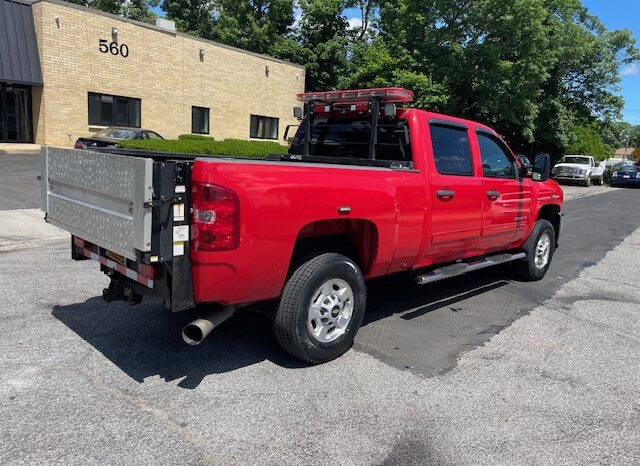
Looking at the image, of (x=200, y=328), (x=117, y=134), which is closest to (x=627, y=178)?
(x=117, y=134)

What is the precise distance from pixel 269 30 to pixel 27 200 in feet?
96.5

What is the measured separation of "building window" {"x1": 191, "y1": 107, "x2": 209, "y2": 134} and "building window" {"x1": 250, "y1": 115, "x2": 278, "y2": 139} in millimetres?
3125

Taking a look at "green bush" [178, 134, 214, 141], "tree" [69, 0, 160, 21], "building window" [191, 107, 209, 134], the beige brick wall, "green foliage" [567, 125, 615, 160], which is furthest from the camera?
"tree" [69, 0, 160, 21]

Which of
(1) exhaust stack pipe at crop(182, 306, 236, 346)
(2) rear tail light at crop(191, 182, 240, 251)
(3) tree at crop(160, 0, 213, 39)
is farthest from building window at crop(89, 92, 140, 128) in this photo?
(2) rear tail light at crop(191, 182, 240, 251)

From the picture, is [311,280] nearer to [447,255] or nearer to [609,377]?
[447,255]

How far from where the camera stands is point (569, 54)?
95.3 ft

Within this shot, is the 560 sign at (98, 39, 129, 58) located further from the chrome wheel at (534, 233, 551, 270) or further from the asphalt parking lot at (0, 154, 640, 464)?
the chrome wheel at (534, 233, 551, 270)

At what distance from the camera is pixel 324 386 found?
3.97 meters

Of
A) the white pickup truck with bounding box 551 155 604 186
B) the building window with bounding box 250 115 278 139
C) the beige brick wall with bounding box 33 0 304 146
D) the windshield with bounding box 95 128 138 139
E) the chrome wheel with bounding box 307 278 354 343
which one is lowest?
the chrome wheel with bounding box 307 278 354 343

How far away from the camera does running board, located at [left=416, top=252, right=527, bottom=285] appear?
17.0 feet

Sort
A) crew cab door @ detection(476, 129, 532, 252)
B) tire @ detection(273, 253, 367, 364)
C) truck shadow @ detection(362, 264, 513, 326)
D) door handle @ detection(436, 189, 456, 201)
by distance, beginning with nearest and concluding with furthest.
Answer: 1. tire @ detection(273, 253, 367, 364)
2. door handle @ detection(436, 189, 456, 201)
3. truck shadow @ detection(362, 264, 513, 326)
4. crew cab door @ detection(476, 129, 532, 252)

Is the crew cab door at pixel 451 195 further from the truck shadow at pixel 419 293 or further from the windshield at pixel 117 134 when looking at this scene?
the windshield at pixel 117 134

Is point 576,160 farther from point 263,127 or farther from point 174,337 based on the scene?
point 174,337

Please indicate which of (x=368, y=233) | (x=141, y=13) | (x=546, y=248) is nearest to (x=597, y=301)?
(x=546, y=248)
